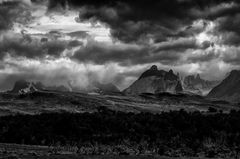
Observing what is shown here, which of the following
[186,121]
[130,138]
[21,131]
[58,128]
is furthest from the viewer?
[186,121]

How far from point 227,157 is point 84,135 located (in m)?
43.8

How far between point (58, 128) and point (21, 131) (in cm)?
1075

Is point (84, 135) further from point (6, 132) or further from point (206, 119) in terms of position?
point (206, 119)

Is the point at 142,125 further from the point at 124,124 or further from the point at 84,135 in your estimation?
the point at 84,135

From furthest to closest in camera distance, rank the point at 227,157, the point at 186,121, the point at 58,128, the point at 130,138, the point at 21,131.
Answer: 1. the point at 186,121
2. the point at 58,128
3. the point at 21,131
4. the point at 130,138
5. the point at 227,157

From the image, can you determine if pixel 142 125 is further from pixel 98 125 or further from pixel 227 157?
pixel 227 157

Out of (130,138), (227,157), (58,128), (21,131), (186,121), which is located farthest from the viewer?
(186,121)

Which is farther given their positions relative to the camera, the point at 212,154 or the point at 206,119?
the point at 206,119

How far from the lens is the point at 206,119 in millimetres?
107812

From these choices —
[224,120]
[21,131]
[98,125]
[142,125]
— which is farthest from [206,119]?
[21,131]

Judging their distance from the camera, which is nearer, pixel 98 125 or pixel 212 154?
pixel 212 154

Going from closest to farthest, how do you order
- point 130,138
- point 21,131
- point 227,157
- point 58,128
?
1. point 227,157
2. point 130,138
3. point 21,131
4. point 58,128

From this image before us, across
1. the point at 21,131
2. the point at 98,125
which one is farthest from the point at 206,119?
the point at 21,131

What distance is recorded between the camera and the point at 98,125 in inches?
3858
